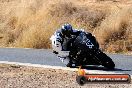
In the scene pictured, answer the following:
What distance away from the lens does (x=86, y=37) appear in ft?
40.5

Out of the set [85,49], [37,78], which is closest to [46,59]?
[85,49]

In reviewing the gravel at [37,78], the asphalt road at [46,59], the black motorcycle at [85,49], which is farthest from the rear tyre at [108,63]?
the gravel at [37,78]

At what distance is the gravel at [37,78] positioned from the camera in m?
9.67

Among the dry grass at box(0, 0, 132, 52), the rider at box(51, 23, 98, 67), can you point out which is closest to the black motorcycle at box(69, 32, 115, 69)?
the rider at box(51, 23, 98, 67)

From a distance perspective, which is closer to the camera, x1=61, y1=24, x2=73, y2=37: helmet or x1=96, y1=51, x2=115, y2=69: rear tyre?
x1=61, y1=24, x2=73, y2=37: helmet

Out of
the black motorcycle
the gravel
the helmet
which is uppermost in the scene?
the helmet

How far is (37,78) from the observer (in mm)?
11211

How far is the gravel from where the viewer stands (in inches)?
381

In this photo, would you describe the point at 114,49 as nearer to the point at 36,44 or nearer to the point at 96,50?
the point at 36,44

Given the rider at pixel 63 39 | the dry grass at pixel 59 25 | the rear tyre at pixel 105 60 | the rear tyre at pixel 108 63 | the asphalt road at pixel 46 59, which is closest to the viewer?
the rider at pixel 63 39

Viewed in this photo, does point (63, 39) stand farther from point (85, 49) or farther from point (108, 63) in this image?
point (108, 63)

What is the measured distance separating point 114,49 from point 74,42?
7.72 metres

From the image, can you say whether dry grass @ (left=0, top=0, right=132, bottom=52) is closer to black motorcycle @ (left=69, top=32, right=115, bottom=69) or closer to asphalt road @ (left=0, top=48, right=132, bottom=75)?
asphalt road @ (left=0, top=48, right=132, bottom=75)

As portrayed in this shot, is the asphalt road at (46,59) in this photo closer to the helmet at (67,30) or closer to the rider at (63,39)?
the rider at (63,39)
